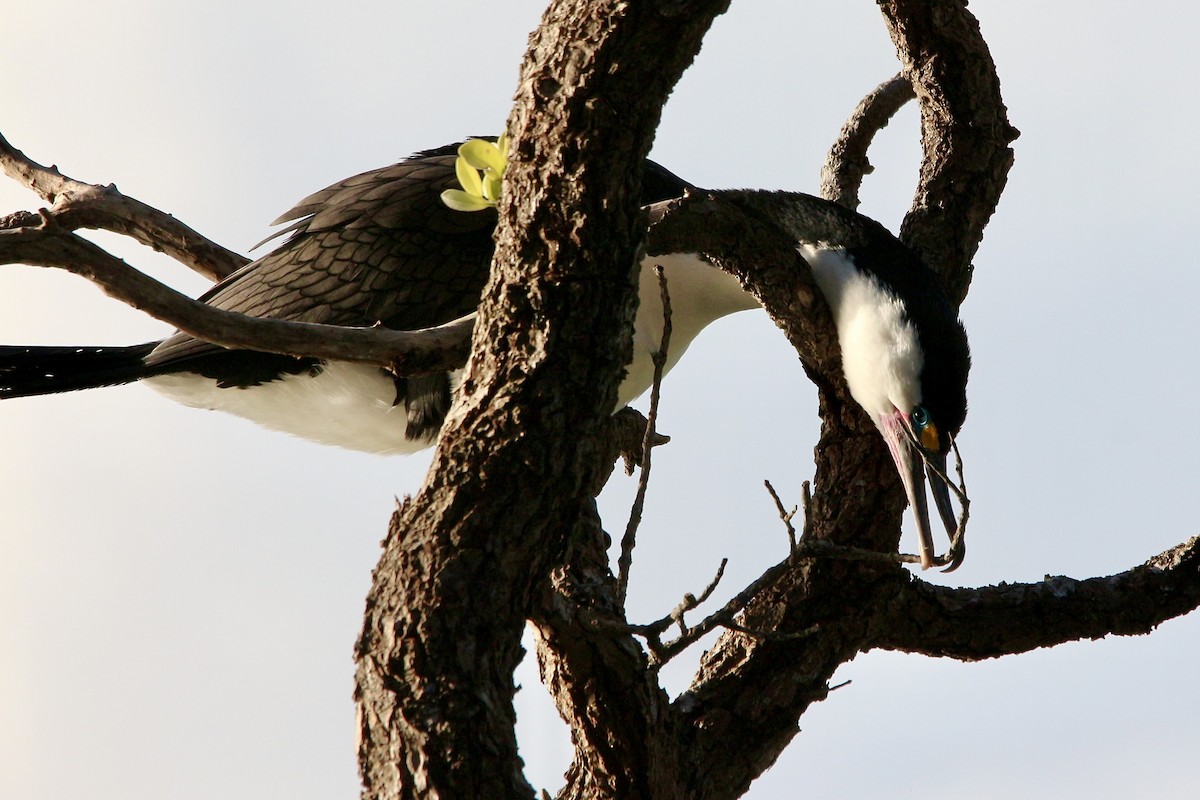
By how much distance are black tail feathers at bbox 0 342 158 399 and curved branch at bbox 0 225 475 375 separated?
6.11ft

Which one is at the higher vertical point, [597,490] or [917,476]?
[597,490]

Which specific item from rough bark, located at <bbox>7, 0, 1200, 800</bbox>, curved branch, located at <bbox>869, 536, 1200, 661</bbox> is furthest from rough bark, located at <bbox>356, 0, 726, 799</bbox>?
curved branch, located at <bbox>869, 536, 1200, 661</bbox>

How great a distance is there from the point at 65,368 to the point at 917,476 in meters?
2.40

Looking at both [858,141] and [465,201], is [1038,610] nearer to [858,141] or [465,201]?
[858,141]

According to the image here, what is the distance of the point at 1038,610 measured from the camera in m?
2.94

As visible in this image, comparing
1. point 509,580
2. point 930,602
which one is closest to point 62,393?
point 509,580

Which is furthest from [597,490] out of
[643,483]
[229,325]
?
[229,325]

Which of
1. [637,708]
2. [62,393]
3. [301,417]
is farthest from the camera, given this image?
[301,417]

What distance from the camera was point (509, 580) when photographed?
1844mm

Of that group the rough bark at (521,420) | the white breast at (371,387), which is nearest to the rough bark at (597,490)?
the rough bark at (521,420)

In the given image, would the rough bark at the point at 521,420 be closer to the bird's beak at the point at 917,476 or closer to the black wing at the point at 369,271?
the bird's beak at the point at 917,476

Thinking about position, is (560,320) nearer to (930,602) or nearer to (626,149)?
(626,149)

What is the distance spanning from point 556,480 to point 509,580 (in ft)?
0.54

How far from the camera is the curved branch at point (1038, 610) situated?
2926 mm
